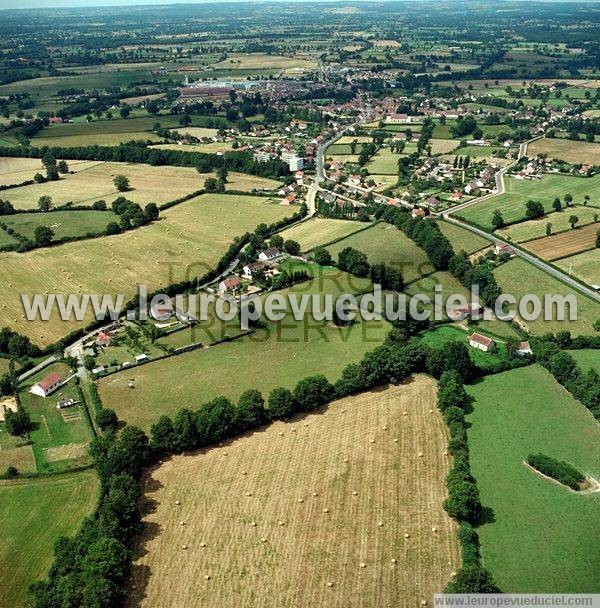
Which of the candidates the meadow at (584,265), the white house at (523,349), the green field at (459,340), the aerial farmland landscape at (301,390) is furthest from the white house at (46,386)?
the meadow at (584,265)

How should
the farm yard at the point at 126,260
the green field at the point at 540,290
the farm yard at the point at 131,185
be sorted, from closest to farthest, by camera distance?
the green field at the point at 540,290, the farm yard at the point at 126,260, the farm yard at the point at 131,185

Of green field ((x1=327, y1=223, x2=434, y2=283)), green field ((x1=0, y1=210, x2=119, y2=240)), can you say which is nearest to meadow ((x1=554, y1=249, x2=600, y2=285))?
green field ((x1=327, y1=223, x2=434, y2=283))

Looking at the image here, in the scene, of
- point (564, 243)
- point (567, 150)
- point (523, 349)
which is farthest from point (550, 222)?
point (567, 150)

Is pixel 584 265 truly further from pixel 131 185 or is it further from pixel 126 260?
pixel 131 185

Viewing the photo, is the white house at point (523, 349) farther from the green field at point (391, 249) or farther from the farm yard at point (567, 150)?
the farm yard at point (567, 150)

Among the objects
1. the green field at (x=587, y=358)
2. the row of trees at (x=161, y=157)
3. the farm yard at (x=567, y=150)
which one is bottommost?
the green field at (x=587, y=358)

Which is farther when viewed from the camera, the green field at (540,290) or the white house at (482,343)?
the green field at (540,290)
